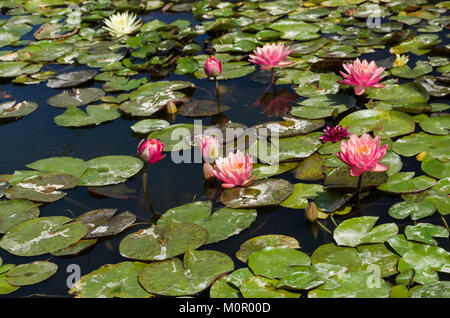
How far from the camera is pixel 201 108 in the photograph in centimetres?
352

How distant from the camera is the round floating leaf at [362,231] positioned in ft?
7.15

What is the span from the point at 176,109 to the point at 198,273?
68.7 inches

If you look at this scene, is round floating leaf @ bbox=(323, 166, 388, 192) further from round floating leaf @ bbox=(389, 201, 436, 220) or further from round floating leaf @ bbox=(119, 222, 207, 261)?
round floating leaf @ bbox=(119, 222, 207, 261)

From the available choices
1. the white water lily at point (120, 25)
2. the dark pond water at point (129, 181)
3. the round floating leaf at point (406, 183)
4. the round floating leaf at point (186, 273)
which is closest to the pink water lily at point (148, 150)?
the dark pond water at point (129, 181)

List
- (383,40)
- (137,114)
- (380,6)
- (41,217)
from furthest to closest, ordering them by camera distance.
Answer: (380,6), (383,40), (137,114), (41,217)

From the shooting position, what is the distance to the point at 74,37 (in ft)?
17.2

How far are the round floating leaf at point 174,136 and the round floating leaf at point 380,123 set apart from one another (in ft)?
3.38

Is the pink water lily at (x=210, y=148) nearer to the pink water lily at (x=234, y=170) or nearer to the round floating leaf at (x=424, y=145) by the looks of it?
the pink water lily at (x=234, y=170)

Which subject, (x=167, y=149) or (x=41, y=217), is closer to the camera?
(x=41, y=217)

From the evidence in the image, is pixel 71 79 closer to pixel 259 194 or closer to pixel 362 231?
pixel 259 194

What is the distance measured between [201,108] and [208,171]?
963 mm

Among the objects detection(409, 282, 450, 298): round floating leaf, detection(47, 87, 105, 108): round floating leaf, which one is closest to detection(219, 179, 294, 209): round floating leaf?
detection(409, 282, 450, 298): round floating leaf
